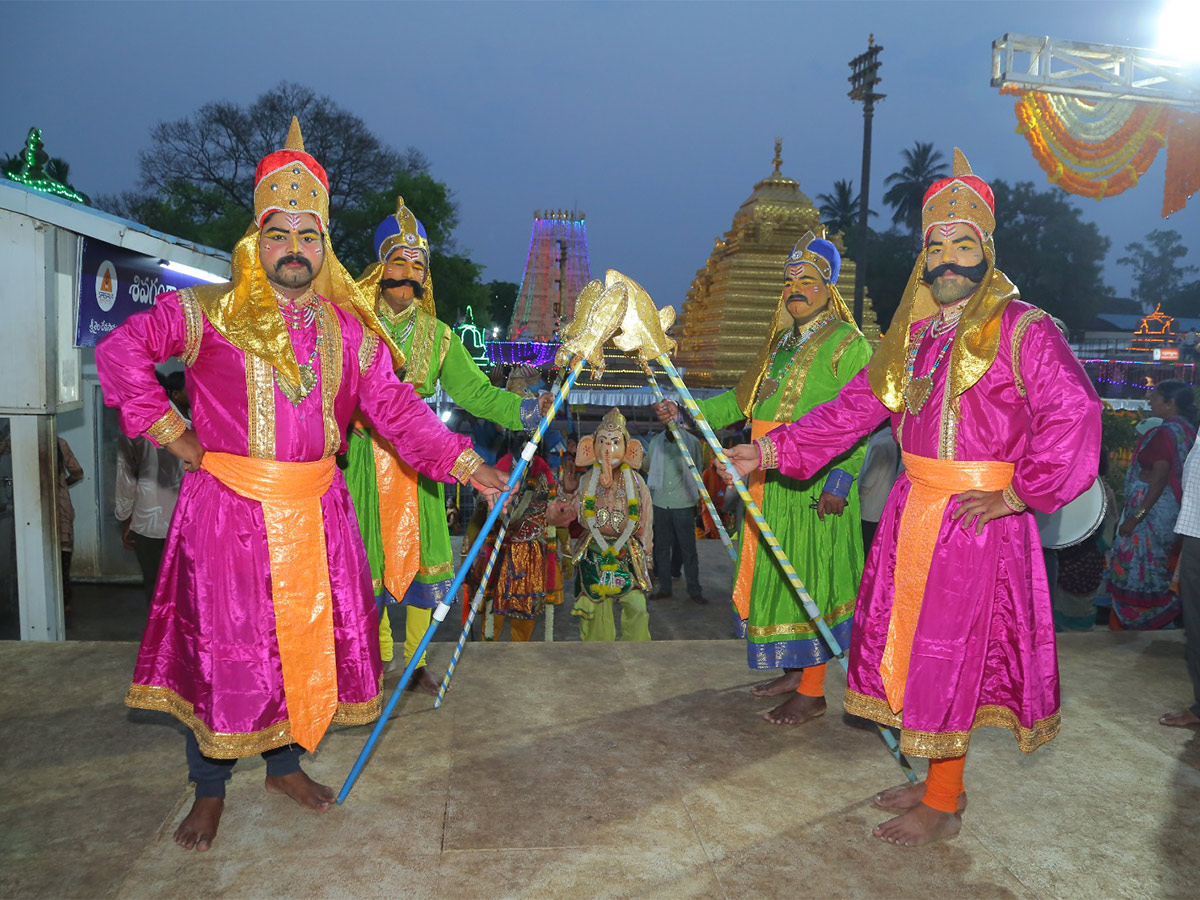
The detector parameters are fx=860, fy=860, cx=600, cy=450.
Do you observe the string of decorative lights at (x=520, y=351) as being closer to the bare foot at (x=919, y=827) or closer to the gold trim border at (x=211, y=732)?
the gold trim border at (x=211, y=732)

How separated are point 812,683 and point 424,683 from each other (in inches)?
72.9

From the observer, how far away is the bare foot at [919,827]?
9.48 ft

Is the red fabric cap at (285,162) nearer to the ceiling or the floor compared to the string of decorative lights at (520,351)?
nearer to the floor

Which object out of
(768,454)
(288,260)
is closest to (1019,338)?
(768,454)

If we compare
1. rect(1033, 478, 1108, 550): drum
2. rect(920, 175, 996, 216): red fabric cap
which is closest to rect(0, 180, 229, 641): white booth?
rect(920, 175, 996, 216): red fabric cap

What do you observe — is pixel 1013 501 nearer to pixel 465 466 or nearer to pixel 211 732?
pixel 465 466

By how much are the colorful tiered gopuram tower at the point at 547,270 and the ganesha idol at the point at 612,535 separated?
42922 millimetres

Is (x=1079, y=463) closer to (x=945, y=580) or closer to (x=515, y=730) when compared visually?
(x=945, y=580)

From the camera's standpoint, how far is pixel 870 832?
2973 mm

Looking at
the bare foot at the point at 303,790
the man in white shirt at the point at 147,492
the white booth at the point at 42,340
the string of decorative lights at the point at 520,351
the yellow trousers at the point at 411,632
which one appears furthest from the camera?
the string of decorative lights at the point at 520,351

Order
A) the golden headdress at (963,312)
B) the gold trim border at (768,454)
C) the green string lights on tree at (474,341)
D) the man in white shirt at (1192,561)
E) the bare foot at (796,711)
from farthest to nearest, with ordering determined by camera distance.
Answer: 1. the green string lights on tree at (474,341)
2. the man in white shirt at (1192,561)
3. the bare foot at (796,711)
4. the gold trim border at (768,454)
5. the golden headdress at (963,312)

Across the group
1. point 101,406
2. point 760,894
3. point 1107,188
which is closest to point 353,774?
point 760,894

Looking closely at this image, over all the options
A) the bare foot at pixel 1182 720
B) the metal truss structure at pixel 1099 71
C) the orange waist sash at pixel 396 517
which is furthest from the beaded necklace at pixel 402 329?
the metal truss structure at pixel 1099 71

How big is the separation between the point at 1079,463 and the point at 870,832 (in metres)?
1.43
